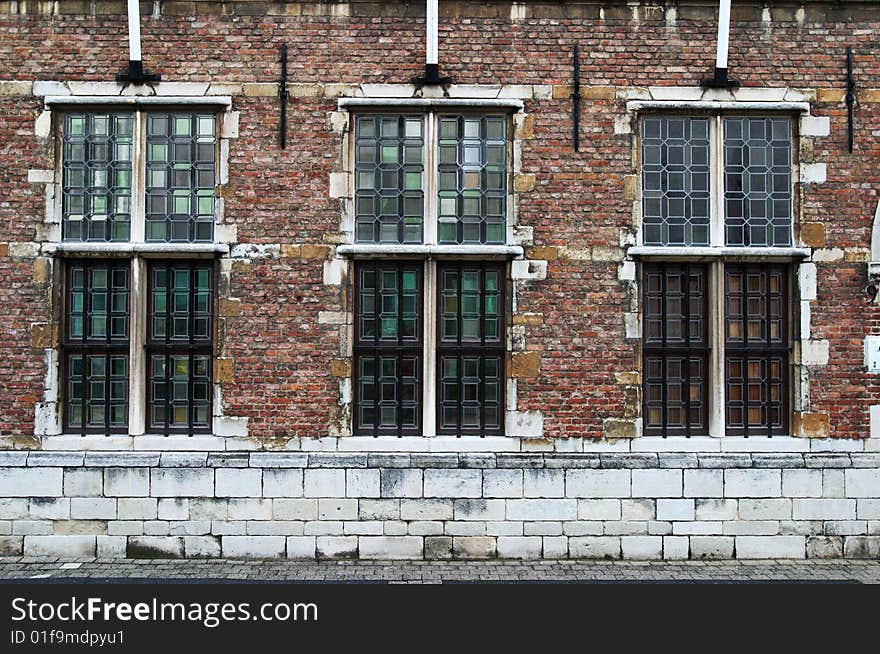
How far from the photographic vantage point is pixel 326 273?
363 inches

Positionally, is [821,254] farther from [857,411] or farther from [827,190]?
[857,411]

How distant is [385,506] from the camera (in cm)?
913

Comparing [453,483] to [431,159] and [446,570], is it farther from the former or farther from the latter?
[431,159]

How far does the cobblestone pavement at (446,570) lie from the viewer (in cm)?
859

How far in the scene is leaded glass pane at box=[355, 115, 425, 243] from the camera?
30.6 feet

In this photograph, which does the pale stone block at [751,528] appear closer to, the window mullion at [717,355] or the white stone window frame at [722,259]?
the white stone window frame at [722,259]

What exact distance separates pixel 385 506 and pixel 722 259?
4.33 m

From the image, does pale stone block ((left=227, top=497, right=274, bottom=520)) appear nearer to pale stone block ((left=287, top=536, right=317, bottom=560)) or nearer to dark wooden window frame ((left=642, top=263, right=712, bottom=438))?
pale stone block ((left=287, top=536, right=317, bottom=560))

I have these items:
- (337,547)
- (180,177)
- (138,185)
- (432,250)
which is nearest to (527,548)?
(337,547)

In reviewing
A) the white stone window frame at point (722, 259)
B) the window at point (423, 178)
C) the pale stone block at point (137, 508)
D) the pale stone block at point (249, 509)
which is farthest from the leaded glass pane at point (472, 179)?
the pale stone block at point (137, 508)

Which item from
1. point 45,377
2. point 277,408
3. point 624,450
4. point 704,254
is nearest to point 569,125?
point 704,254

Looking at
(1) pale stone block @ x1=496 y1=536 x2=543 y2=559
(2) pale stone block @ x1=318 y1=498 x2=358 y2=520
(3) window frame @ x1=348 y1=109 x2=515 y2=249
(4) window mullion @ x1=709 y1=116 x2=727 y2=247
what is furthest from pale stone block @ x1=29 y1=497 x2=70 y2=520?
(4) window mullion @ x1=709 y1=116 x2=727 y2=247

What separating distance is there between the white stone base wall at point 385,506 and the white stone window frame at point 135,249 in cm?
19

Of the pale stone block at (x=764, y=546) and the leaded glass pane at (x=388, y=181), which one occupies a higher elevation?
the leaded glass pane at (x=388, y=181)
